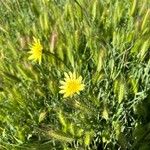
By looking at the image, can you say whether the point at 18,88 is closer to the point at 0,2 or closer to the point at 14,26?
the point at 14,26

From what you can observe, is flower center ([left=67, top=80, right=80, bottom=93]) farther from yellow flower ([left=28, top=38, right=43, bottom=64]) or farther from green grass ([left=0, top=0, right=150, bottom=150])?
yellow flower ([left=28, top=38, right=43, bottom=64])

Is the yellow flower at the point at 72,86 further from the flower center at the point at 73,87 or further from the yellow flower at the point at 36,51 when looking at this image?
the yellow flower at the point at 36,51

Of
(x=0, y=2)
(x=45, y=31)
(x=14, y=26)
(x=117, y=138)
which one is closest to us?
(x=117, y=138)

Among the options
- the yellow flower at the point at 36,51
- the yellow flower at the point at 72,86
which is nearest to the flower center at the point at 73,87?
the yellow flower at the point at 72,86

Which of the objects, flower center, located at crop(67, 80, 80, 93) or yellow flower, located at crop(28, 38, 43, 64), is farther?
yellow flower, located at crop(28, 38, 43, 64)

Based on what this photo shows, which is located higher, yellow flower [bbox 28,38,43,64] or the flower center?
yellow flower [bbox 28,38,43,64]

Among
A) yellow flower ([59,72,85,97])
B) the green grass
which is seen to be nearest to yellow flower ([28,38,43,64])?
the green grass

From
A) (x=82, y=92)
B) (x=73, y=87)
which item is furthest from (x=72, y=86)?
(x=82, y=92)

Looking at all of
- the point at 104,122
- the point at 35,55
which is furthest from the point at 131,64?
the point at 35,55

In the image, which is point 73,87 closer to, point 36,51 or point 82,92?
point 82,92
